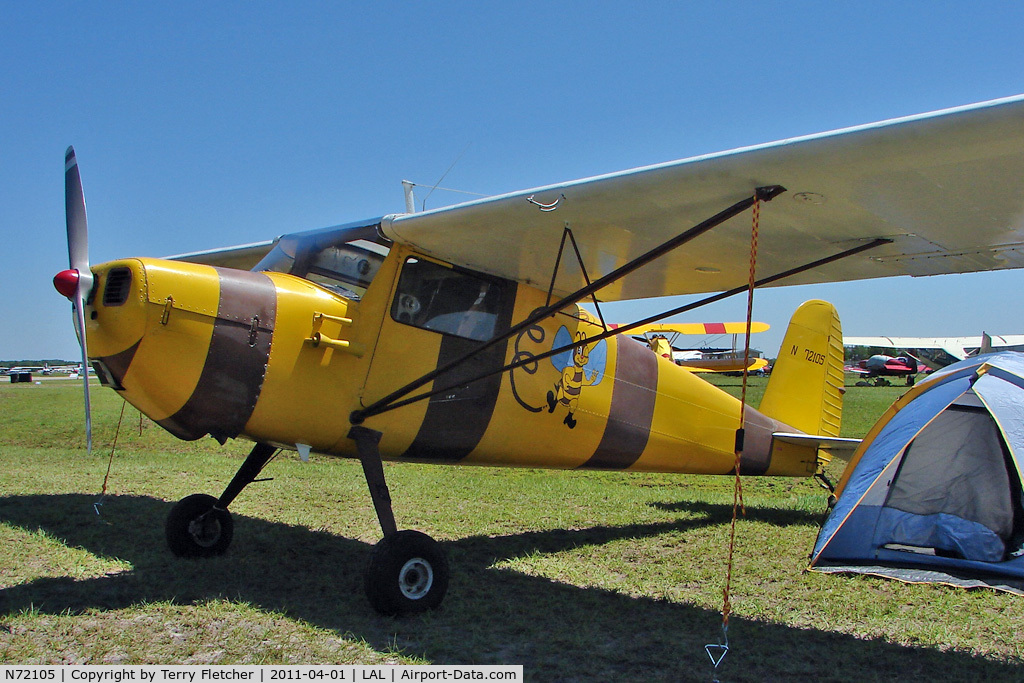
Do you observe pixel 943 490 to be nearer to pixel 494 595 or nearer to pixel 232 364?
pixel 494 595

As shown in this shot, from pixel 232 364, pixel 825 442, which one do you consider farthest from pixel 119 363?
pixel 825 442

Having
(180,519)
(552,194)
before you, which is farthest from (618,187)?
(180,519)

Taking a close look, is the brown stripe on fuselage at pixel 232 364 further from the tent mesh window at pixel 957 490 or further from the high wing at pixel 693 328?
the high wing at pixel 693 328

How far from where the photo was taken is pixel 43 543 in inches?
229

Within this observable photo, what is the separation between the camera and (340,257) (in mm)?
5105

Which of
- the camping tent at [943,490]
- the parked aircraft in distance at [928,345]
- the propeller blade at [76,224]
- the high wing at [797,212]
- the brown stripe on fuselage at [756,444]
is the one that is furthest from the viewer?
the parked aircraft in distance at [928,345]

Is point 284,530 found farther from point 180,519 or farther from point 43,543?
point 43,543

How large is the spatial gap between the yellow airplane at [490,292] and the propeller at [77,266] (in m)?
0.02

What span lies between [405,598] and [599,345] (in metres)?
3.00

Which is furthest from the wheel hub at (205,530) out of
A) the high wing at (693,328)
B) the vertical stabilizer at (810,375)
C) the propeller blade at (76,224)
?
the high wing at (693,328)

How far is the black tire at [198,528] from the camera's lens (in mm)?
5602

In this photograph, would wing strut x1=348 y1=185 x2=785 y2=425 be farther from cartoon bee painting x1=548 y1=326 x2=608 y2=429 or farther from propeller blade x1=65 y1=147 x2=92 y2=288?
propeller blade x1=65 y1=147 x2=92 y2=288

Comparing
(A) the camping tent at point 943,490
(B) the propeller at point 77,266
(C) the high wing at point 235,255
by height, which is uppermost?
(C) the high wing at point 235,255

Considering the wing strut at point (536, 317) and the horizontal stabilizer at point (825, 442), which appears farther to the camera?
the horizontal stabilizer at point (825, 442)
